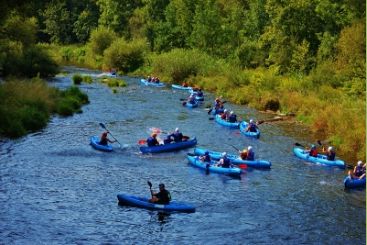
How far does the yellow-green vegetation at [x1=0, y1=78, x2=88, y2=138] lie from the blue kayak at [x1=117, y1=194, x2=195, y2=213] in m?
10.9

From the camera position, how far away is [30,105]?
32.1 metres

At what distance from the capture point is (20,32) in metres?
38.6

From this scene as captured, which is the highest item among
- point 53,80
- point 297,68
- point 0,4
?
point 0,4

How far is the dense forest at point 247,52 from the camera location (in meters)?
33.7

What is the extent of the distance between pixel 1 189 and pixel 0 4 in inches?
311

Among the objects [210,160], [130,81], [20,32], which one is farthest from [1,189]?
[130,81]

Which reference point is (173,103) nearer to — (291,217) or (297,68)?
(297,68)

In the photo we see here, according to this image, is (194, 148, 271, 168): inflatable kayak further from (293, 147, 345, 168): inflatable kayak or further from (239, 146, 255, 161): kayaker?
(293, 147, 345, 168): inflatable kayak

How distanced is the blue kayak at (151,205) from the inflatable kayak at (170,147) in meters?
7.02

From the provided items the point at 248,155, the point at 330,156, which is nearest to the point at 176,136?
the point at 248,155

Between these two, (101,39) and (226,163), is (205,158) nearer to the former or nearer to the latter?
(226,163)

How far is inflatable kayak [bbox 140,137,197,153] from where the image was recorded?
2609cm

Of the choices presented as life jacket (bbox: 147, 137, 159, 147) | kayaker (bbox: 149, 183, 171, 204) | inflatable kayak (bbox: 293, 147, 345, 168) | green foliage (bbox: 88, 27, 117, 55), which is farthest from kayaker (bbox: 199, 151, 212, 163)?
green foliage (bbox: 88, 27, 117, 55)

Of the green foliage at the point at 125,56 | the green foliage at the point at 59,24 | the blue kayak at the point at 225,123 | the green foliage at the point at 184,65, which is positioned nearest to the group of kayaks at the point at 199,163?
the blue kayak at the point at 225,123
